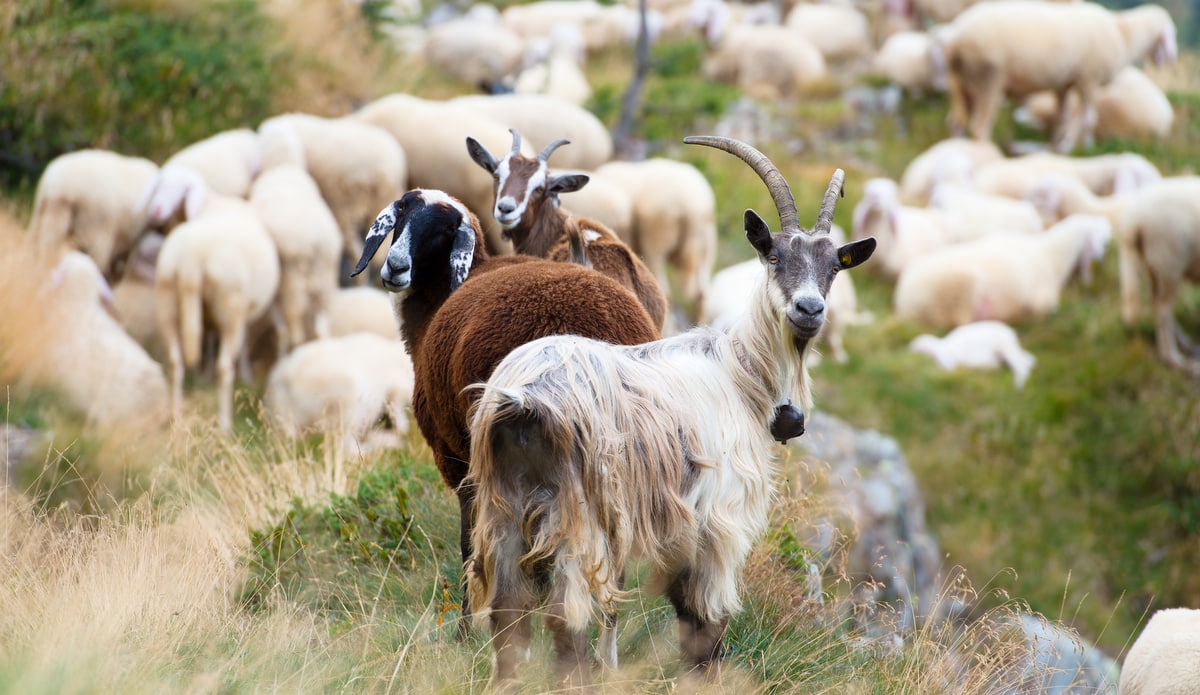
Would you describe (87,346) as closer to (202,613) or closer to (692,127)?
(202,613)

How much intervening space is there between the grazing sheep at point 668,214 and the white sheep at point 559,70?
449 cm

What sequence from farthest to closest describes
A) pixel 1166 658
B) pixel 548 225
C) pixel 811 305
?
1. pixel 548 225
2. pixel 1166 658
3. pixel 811 305

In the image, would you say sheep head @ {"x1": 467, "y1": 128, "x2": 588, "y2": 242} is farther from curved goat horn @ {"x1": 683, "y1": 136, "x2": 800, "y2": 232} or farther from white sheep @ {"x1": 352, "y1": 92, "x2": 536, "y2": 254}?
white sheep @ {"x1": 352, "y1": 92, "x2": 536, "y2": 254}

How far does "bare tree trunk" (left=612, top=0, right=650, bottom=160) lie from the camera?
1585 cm

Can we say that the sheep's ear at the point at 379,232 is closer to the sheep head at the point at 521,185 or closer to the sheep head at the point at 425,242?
the sheep head at the point at 425,242

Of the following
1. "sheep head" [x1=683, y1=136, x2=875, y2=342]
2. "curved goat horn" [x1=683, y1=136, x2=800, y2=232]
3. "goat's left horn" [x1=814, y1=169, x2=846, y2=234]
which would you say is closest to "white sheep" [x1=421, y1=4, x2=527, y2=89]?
"curved goat horn" [x1=683, y1=136, x2=800, y2=232]

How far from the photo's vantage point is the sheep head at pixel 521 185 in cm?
609

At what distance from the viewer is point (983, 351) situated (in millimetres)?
13031

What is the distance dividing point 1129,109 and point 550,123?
33.4 ft

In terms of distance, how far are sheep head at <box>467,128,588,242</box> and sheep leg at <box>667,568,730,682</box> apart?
8.18 ft

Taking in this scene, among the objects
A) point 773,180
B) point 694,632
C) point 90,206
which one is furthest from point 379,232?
point 90,206

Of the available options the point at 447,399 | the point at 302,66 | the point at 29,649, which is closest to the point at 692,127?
the point at 302,66

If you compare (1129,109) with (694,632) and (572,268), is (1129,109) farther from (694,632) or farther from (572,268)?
(694,632)

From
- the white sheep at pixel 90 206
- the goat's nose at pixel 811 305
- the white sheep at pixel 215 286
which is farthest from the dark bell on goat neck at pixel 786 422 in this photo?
the white sheep at pixel 90 206
